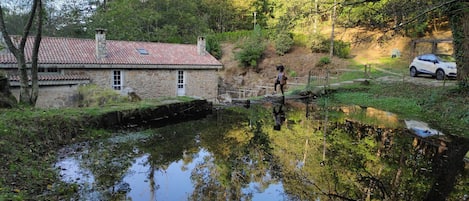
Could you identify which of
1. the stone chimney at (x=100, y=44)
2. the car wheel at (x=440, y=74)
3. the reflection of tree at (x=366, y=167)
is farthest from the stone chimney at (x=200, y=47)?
the reflection of tree at (x=366, y=167)

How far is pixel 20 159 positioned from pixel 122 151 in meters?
1.86

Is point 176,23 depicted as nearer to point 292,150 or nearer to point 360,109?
point 360,109

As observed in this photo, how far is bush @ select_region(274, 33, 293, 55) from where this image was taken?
29.7 meters

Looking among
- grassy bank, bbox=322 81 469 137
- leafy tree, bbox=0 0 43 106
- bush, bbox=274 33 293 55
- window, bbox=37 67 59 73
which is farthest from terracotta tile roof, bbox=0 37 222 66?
grassy bank, bbox=322 81 469 137

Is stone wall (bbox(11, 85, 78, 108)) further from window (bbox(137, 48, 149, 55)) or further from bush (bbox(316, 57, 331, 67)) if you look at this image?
bush (bbox(316, 57, 331, 67))

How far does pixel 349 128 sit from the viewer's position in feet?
30.1

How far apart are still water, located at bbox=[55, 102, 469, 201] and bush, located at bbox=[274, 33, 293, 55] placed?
21455 millimetres

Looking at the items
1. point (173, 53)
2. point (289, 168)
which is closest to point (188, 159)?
point (289, 168)

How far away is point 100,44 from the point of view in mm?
17875

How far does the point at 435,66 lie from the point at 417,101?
640 cm

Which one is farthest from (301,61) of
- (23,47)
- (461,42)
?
(23,47)

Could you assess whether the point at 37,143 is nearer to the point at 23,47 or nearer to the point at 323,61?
the point at 23,47

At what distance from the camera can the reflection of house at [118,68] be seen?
50.4ft

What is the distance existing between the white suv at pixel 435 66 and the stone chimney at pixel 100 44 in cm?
1842
